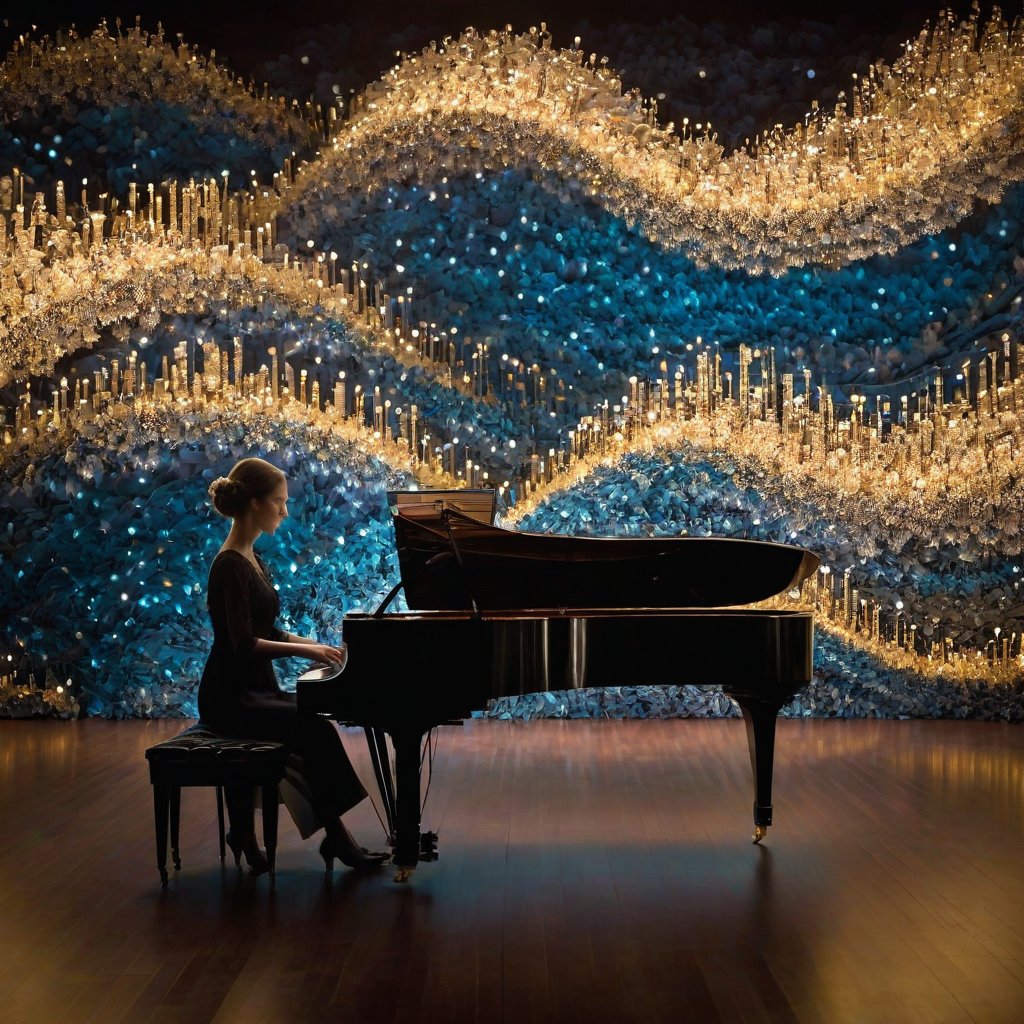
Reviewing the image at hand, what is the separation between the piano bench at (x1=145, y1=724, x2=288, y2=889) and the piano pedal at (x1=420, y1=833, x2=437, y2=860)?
54 cm

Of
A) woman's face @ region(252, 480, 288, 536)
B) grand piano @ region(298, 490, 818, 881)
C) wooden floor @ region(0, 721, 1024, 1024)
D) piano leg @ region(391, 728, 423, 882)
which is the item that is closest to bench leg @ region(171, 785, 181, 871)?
wooden floor @ region(0, 721, 1024, 1024)

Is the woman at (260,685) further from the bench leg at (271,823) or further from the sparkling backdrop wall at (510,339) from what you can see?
the sparkling backdrop wall at (510,339)

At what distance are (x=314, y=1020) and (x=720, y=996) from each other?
1.00 metres

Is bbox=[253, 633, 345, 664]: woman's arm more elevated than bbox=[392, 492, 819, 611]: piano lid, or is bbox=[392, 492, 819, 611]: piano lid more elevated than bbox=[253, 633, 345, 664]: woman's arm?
bbox=[392, 492, 819, 611]: piano lid

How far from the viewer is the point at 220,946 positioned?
12.5 ft

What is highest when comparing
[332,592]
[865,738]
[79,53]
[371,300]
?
[79,53]

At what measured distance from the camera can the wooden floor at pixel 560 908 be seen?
11.1ft

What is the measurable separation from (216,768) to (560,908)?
1.20 metres

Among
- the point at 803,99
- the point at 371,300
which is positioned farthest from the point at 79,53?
the point at 803,99

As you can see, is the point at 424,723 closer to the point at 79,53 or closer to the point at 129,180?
the point at 129,180

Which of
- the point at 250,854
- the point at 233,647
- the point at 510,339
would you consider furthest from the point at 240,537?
the point at 510,339

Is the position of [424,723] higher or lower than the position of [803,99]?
lower

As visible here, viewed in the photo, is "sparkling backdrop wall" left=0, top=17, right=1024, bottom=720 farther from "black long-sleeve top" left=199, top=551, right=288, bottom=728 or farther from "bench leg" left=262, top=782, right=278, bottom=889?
"bench leg" left=262, top=782, right=278, bottom=889

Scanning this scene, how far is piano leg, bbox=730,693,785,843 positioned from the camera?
5109 mm
